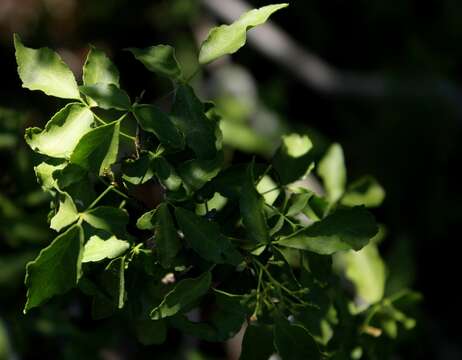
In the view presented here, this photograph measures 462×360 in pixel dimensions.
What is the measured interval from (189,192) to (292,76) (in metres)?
2.08

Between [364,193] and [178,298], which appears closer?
[178,298]

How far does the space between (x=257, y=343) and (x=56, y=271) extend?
29cm

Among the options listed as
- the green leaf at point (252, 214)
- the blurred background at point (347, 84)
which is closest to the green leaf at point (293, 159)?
the green leaf at point (252, 214)

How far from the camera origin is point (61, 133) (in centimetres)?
93

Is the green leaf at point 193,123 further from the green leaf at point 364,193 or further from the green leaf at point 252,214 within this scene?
the green leaf at point 364,193

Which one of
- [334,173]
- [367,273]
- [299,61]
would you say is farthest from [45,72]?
[299,61]

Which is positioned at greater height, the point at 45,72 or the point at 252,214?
the point at 45,72

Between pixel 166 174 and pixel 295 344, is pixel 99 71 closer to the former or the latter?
pixel 166 174

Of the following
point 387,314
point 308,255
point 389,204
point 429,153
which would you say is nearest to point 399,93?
point 429,153

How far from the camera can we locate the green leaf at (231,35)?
92 cm

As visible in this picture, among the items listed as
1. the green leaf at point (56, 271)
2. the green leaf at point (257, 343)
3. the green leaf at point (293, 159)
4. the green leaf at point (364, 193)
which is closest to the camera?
the green leaf at point (56, 271)

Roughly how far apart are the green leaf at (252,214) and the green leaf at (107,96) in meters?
0.18

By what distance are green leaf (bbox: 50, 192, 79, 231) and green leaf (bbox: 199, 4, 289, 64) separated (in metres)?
0.24

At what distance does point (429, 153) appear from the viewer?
263 cm
